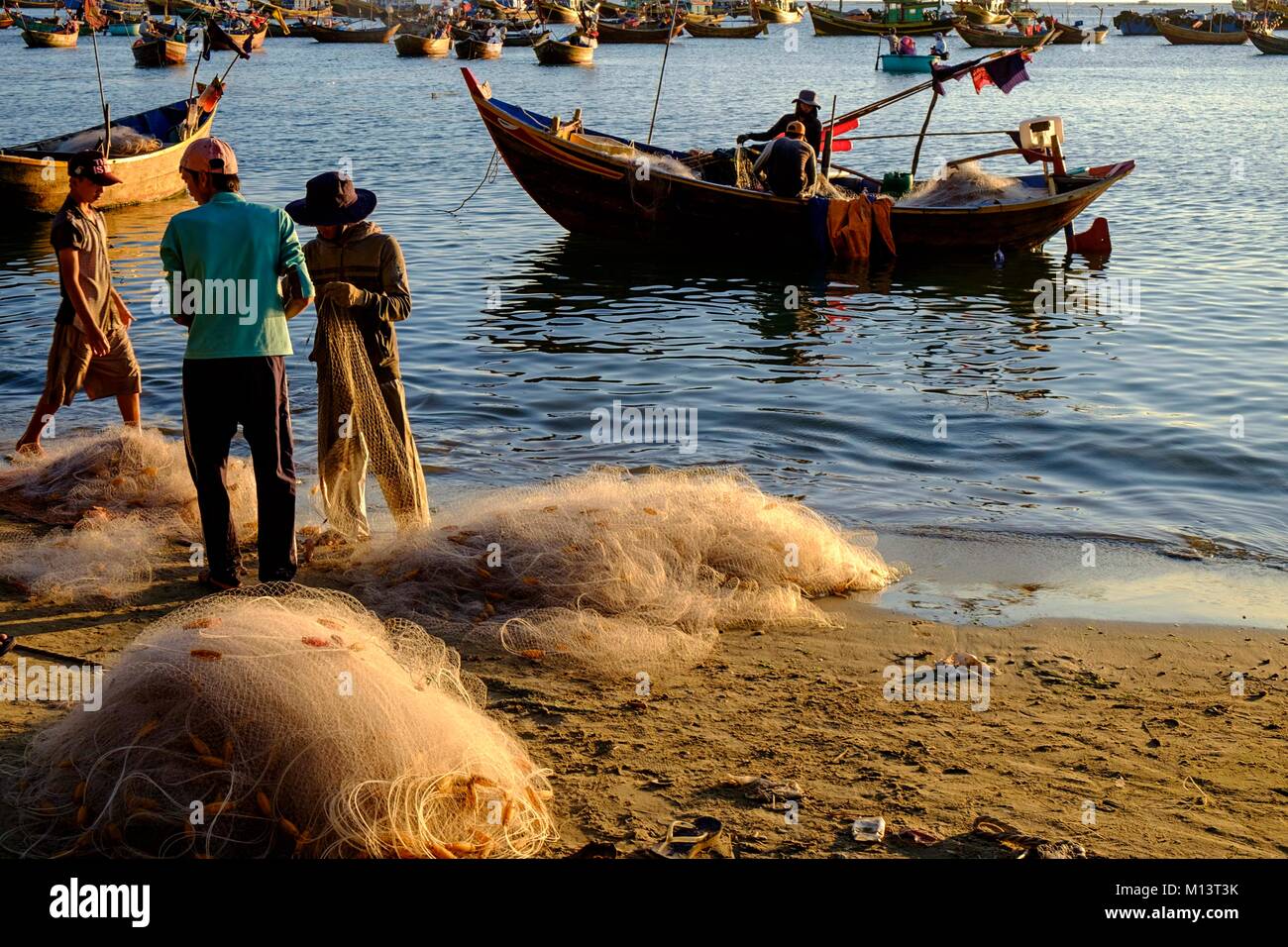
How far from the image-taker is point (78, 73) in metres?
52.7

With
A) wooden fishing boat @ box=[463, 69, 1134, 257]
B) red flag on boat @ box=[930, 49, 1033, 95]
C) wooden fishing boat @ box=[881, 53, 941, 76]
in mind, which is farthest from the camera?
wooden fishing boat @ box=[881, 53, 941, 76]

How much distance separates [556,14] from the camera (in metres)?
85.7

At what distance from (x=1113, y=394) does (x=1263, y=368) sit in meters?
1.79

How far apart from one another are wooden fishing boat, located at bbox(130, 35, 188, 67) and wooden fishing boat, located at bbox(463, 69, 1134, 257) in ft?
154

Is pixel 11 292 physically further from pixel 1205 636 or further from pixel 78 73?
pixel 78 73

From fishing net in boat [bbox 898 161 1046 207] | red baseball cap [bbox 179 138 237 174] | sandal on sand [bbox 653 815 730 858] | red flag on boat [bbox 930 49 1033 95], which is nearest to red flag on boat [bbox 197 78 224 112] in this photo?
fishing net in boat [bbox 898 161 1046 207]

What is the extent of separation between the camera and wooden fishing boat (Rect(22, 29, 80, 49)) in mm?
69062

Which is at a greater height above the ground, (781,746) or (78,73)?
(78,73)

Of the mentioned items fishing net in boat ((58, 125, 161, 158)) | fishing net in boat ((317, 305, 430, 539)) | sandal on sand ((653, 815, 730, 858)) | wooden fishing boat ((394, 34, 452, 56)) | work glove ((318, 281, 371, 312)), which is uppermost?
wooden fishing boat ((394, 34, 452, 56))

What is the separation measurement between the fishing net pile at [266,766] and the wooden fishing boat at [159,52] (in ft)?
197

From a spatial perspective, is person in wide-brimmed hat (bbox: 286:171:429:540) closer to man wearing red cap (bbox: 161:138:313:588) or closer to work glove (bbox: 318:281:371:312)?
work glove (bbox: 318:281:371:312)

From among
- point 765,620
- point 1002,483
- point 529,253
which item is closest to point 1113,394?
point 1002,483

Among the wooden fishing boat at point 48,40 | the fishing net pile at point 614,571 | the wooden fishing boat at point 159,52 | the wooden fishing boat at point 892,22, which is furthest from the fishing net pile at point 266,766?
the wooden fishing boat at point 48,40

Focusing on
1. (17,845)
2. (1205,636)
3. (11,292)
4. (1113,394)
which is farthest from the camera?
(11,292)
